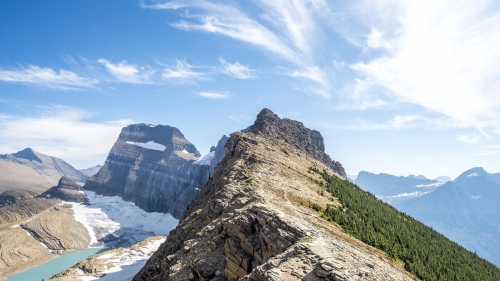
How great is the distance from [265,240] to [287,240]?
2.40 m

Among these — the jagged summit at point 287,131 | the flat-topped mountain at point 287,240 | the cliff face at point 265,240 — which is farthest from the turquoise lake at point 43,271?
the cliff face at point 265,240

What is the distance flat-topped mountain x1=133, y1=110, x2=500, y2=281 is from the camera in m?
25.5

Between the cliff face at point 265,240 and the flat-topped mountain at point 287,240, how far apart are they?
0.08 m

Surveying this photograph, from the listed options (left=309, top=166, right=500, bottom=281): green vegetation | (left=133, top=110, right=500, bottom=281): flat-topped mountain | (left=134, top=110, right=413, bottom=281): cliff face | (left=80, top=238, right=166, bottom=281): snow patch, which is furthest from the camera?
(left=80, top=238, right=166, bottom=281): snow patch

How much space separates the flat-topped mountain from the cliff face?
0.08m

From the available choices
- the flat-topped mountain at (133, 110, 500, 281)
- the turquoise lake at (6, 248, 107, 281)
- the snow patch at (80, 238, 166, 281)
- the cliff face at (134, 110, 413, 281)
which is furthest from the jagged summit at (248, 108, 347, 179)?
the turquoise lake at (6, 248, 107, 281)

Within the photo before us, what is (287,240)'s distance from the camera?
29359 mm

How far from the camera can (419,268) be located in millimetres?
36156

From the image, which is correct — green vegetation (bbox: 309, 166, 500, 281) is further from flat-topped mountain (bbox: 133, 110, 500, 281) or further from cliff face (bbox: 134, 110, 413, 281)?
cliff face (bbox: 134, 110, 413, 281)

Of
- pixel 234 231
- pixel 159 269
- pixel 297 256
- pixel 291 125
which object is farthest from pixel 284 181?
pixel 291 125

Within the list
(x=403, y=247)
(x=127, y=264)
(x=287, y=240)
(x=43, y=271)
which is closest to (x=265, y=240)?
(x=287, y=240)

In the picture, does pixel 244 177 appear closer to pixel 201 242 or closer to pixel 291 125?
pixel 201 242

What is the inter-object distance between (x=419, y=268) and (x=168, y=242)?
39136 mm

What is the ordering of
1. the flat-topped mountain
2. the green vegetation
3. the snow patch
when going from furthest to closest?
the snow patch, the green vegetation, the flat-topped mountain
